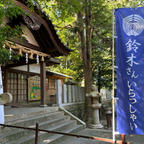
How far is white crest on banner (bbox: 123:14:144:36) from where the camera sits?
2893mm

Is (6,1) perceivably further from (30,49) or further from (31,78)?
(31,78)

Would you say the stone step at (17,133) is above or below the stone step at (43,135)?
above

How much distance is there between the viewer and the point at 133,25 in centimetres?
291

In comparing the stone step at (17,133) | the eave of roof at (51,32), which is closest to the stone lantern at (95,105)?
the stone step at (17,133)

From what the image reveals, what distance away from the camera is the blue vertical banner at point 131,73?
2.78 m

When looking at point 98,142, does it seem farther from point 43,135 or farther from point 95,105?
point 95,105

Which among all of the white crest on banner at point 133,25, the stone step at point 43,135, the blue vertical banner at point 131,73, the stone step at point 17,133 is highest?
the white crest on banner at point 133,25

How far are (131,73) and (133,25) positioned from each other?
0.91 m

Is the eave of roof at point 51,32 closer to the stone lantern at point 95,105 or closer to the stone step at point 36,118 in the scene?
the stone lantern at point 95,105

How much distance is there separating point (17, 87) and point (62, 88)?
348 centimetres

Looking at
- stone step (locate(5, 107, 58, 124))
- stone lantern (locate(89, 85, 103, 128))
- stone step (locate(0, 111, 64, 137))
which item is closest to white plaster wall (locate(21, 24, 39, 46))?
stone step (locate(5, 107, 58, 124))

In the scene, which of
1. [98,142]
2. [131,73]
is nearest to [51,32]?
[98,142]

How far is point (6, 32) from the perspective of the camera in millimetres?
3717

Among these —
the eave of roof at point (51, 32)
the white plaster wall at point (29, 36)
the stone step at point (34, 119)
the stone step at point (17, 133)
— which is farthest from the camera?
the white plaster wall at point (29, 36)
